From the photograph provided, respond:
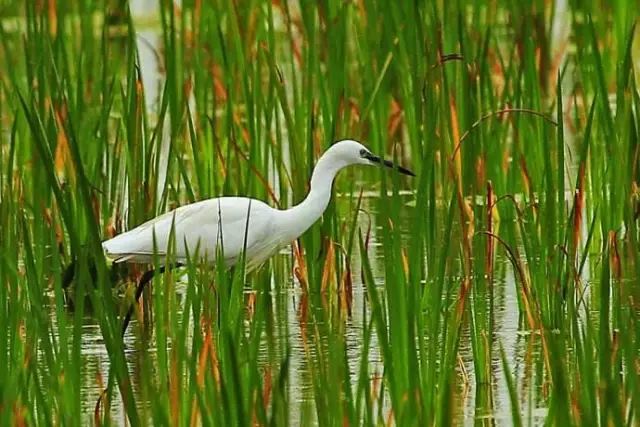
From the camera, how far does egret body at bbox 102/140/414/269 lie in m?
4.85

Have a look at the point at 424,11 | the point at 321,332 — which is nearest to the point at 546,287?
the point at 321,332

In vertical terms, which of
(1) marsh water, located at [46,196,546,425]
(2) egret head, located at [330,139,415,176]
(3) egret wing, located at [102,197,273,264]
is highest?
(2) egret head, located at [330,139,415,176]

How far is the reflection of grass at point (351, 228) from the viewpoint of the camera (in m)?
3.16

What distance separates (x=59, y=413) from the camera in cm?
319

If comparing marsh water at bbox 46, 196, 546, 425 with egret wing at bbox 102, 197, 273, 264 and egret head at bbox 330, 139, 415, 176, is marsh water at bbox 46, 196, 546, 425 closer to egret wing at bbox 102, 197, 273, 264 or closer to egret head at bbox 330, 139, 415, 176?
egret wing at bbox 102, 197, 273, 264

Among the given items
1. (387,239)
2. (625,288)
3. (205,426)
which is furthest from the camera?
(625,288)

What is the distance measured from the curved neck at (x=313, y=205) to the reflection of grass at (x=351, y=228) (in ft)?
0.13

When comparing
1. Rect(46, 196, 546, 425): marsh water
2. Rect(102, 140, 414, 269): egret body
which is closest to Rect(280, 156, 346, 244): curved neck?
Rect(102, 140, 414, 269): egret body

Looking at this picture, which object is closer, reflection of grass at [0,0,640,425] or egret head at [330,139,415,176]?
reflection of grass at [0,0,640,425]

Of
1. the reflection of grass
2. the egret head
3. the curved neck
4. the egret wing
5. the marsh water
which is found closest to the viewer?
the reflection of grass

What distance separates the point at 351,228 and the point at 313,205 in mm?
296

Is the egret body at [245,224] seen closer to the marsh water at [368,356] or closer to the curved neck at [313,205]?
the curved neck at [313,205]

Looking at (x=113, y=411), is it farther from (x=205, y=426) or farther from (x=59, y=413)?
(x=205, y=426)

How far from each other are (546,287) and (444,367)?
992 mm
